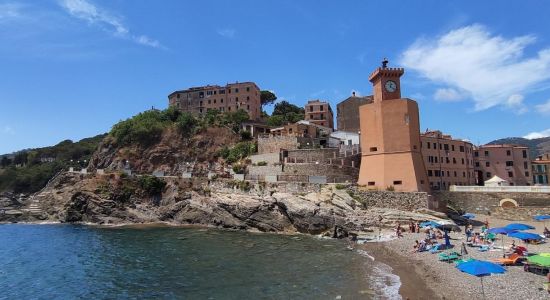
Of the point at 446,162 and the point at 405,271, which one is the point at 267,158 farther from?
the point at 405,271

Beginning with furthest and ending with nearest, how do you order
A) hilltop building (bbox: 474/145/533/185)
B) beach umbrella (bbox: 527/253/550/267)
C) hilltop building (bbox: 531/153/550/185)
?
hilltop building (bbox: 531/153/550/185) < hilltop building (bbox: 474/145/533/185) < beach umbrella (bbox: 527/253/550/267)

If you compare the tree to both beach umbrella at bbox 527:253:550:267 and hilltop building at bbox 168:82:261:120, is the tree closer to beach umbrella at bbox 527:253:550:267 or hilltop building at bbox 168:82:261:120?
hilltop building at bbox 168:82:261:120

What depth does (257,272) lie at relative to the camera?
26.2 meters

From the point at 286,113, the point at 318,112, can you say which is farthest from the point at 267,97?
the point at 318,112

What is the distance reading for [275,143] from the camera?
197 feet

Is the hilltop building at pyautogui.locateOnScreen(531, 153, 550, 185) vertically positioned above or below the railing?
above

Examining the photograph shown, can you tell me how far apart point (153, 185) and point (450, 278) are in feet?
158

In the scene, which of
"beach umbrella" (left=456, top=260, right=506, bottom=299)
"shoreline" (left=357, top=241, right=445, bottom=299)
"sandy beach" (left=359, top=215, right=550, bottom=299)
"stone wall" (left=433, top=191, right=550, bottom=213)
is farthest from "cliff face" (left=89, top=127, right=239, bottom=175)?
"beach umbrella" (left=456, top=260, right=506, bottom=299)

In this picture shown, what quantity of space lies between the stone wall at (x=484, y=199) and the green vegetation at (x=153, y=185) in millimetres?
40352

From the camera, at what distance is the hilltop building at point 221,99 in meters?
85.1

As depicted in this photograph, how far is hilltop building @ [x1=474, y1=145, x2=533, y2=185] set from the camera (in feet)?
188

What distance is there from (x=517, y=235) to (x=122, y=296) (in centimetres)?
2680

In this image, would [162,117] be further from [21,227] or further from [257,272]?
[257,272]

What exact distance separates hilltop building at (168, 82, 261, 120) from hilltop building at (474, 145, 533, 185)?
1782 inches
